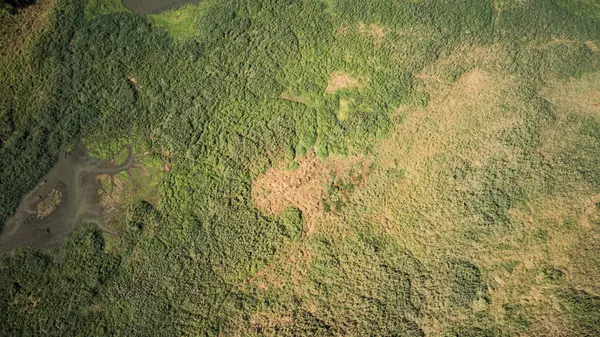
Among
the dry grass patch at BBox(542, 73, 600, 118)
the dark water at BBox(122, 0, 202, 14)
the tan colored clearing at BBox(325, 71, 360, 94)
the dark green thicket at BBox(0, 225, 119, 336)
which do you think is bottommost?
the dark green thicket at BBox(0, 225, 119, 336)

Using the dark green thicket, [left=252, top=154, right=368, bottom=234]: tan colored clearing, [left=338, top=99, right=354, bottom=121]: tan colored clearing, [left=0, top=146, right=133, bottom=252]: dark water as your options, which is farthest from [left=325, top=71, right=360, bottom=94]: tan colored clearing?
the dark green thicket

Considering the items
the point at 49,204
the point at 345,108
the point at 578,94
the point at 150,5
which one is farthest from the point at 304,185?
the point at 578,94

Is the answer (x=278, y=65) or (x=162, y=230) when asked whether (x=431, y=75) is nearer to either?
(x=278, y=65)

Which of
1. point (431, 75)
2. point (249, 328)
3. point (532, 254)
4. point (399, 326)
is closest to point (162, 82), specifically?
point (249, 328)

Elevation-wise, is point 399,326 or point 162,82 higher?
point 162,82

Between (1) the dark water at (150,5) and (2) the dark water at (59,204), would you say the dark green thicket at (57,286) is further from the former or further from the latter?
(1) the dark water at (150,5)

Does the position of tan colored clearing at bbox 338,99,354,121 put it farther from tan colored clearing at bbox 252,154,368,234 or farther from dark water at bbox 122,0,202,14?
dark water at bbox 122,0,202,14

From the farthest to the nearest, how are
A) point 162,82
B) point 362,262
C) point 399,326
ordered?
point 162,82 → point 362,262 → point 399,326

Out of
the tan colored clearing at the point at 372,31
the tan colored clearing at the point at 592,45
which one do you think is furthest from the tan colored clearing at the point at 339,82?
the tan colored clearing at the point at 592,45
